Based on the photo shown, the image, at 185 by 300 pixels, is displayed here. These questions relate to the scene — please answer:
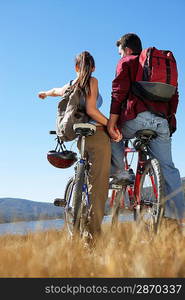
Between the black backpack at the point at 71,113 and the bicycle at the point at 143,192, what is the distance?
0.66m

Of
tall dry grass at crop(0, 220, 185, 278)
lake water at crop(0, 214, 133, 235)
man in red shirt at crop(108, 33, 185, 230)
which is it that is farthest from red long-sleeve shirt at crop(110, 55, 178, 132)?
tall dry grass at crop(0, 220, 185, 278)

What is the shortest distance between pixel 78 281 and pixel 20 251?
783mm

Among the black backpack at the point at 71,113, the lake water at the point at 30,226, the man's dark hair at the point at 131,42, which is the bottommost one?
the lake water at the point at 30,226

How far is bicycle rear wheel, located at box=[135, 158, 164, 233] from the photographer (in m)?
4.88

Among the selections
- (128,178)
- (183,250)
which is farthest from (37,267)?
(128,178)

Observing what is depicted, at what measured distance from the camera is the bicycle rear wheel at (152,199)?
488cm

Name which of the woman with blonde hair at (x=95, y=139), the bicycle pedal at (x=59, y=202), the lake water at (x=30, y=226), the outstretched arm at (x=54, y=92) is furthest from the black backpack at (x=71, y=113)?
the lake water at (x=30, y=226)

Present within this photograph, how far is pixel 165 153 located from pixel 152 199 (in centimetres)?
52

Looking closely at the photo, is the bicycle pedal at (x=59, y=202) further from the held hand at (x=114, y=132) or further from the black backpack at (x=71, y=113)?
the held hand at (x=114, y=132)

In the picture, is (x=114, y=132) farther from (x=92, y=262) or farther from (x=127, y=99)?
(x=92, y=262)

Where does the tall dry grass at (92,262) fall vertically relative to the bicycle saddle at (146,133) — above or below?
below

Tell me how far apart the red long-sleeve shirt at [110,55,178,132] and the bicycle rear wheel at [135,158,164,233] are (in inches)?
21.9

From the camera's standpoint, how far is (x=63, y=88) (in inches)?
218

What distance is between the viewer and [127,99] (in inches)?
203
